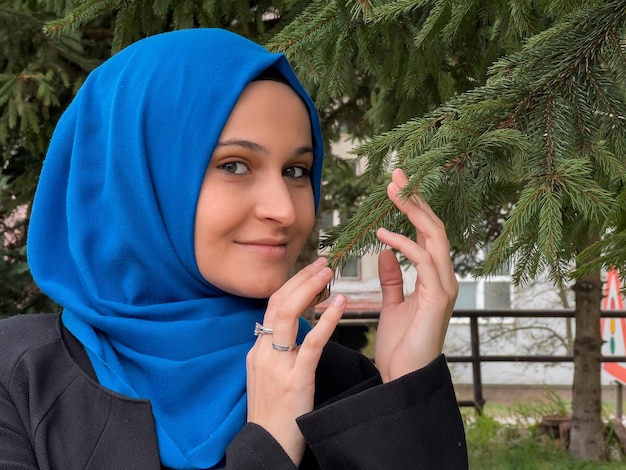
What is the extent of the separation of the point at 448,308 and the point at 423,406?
0.18 metres

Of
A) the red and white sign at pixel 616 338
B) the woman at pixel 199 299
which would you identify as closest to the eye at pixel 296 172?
the woman at pixel 199 299

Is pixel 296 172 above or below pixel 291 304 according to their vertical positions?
above

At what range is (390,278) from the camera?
1468 mm

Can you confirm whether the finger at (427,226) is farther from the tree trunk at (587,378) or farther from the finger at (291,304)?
the tree trunk at (587,378)

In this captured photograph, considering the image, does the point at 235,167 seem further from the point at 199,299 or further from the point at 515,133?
the point at 515,133

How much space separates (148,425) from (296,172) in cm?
53

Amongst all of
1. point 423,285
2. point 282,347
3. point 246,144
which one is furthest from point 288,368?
point 246,144

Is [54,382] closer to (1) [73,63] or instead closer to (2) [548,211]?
(2) [548,211]

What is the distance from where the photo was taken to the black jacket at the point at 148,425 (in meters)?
1.25

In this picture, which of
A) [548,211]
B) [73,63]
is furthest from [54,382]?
[73,63]

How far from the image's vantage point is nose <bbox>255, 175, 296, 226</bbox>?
1352 millimetres

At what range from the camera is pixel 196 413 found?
4.56ft

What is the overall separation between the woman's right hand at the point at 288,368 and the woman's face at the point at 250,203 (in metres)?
0.09

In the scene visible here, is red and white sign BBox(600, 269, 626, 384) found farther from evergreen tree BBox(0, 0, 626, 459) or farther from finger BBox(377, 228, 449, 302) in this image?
finger BBox(377, 228, 449, 302)
